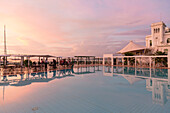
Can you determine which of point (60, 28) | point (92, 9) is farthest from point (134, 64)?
point (60, 28)

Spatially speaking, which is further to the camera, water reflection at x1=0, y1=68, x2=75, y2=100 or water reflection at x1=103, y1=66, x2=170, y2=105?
water reflection at x1=0, y1=68, x2=75, y2=100

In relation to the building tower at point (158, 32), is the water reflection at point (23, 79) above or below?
below

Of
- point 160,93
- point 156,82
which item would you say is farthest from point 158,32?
point 160,93

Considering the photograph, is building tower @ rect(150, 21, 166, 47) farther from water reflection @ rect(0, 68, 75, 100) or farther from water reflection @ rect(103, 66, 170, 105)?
water reflection @ rect(0, 68, 75, 100)

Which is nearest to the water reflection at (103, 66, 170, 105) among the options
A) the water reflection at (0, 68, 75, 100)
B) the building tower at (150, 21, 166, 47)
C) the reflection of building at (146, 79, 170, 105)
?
the reflection of building at (146, 79, 170, 105)

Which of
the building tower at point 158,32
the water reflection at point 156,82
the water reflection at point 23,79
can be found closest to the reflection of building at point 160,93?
the water reflection at point 156,82

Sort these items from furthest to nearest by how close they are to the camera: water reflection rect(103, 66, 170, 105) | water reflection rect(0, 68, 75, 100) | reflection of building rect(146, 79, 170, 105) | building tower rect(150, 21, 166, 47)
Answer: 1. building tower rect(150, 21, 166, 47)
2. water reflection rect(0, 68, 75, 100)
3. water reflection rect(103, 66, 170, 105)
4. reflection of building rect(146, 79, 170, 105)

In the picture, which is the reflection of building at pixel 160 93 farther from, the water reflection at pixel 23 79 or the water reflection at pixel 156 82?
the water reflection at pixel 23 79

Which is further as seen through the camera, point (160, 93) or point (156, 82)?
point (156, 82)

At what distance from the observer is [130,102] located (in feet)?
15.7

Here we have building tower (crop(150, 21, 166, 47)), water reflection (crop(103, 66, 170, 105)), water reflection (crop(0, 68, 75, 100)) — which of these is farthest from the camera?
building tower (crop(150, 21, 166, 47))

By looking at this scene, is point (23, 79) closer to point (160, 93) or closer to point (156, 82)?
point (160, 93)

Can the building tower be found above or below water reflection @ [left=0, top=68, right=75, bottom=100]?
above

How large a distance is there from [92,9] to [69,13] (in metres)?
3.14
